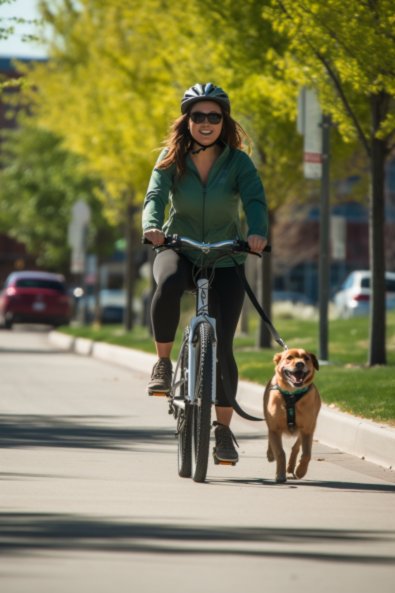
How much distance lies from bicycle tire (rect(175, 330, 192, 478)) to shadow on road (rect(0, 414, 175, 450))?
6.54 ft

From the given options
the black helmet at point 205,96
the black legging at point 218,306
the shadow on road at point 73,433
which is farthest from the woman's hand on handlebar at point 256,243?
the shadow on road at point 73,433

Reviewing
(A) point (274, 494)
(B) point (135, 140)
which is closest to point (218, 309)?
(A) point (274, 494)

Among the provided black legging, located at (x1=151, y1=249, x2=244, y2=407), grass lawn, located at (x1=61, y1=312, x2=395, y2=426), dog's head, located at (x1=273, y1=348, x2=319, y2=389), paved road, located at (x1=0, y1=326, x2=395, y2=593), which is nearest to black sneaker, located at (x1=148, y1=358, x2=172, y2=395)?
black legging, located at (x1=151, y1=249, x2=244, y2=407)

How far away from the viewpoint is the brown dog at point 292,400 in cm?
888

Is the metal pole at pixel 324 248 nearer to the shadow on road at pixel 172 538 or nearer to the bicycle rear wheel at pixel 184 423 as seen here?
the bicycle rear wheel at pixel 184 423

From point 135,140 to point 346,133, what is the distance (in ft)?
32.9

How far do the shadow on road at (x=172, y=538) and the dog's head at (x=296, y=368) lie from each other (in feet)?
5.62

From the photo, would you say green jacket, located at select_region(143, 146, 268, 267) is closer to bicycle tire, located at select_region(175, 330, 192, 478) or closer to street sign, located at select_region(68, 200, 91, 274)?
bicycle tire, located at select_region(175, 330, 192, 478)

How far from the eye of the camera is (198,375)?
881 centimetres

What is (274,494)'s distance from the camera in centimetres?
864

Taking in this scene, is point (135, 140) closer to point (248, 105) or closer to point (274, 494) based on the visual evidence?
point (248, 105)

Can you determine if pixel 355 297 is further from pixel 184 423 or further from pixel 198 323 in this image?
pixel 198 323

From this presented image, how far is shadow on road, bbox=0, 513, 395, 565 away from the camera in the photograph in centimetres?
651

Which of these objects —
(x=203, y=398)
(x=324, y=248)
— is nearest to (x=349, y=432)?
(x=203, y=398)
